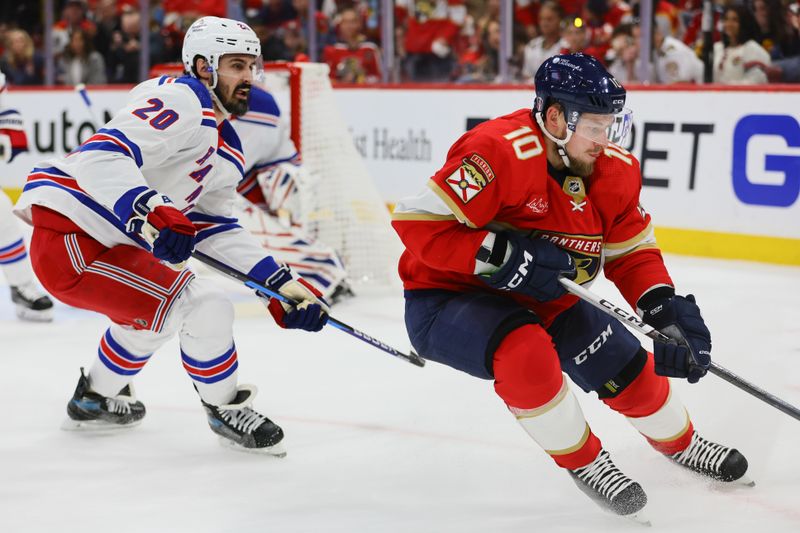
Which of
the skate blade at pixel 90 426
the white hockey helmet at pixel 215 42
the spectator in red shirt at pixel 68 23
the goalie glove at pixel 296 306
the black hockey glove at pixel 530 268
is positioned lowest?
the skate blade at pixel 90 426

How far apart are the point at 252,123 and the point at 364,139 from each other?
7.47 ft

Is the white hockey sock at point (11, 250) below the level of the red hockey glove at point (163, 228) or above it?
below

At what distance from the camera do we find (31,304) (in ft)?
14.3

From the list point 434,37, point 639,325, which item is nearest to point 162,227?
point 639,325

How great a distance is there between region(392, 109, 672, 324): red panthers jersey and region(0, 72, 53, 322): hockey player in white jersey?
7.84 feet

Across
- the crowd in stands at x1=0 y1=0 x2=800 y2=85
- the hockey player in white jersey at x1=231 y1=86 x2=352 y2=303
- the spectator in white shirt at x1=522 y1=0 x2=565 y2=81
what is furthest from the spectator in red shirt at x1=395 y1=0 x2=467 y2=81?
the hockey player in white jersey at x1=231 y1=86 x2=352 y2=303

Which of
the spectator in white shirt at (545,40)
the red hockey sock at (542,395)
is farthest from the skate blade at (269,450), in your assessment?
the spectator in white shirt at (545,40)

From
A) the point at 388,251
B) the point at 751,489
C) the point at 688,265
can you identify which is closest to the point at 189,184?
the point at 751,489

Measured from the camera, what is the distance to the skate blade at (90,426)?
2.89 metres

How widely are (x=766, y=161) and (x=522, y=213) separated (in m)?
3.16

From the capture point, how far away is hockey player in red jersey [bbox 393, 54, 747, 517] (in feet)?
7.06

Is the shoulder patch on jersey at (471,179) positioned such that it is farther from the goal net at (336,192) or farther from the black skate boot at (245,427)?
the goal net at (336,192)

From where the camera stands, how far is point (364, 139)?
6.68m

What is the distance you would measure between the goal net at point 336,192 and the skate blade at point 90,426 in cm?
191
